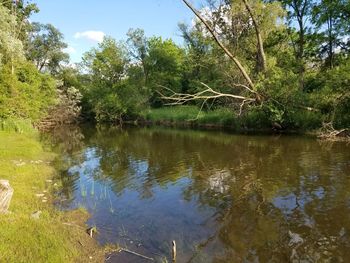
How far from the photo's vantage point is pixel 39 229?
7715 millimetres

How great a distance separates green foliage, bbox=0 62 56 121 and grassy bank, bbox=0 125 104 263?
1572 cm

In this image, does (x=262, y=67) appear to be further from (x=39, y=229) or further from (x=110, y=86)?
(x=110, y=86)

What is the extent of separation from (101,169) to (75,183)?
306 centimetres

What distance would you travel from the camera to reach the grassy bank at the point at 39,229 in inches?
262

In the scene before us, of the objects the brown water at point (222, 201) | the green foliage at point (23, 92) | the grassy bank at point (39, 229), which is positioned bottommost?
the brown water at point (222, 201)

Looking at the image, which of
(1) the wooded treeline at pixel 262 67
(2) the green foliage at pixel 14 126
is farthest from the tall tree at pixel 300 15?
(2) the green foliage at pixel 14 126

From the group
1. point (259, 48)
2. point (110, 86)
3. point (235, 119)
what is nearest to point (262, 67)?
point (259, 48)

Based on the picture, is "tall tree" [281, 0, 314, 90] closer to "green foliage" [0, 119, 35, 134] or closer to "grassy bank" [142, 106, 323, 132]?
"grassy bank" [142, 106, 323, 132]

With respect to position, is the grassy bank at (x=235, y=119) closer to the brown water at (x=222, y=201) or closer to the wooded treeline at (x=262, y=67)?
the wooded treeline at (x=262, y=67)

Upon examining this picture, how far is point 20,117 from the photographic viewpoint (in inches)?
1163

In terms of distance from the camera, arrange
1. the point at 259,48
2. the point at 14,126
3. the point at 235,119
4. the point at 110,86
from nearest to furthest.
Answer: the point at 14,126
the point at 259,48
the point at 235,119
the point at 110,86

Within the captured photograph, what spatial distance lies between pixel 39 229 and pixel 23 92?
2648 cm

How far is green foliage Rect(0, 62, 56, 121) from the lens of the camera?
27781 mm

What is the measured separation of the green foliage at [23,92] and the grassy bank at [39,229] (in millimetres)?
15719
